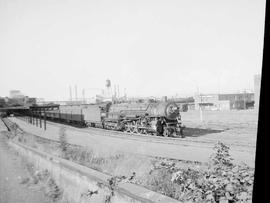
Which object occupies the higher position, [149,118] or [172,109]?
[172,109]

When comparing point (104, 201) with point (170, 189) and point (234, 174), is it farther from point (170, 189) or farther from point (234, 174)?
point (234, 174)

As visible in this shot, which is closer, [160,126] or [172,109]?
[160,126]

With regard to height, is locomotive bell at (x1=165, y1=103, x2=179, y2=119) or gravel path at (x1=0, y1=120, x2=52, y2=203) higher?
locomotive bell at (x1=165, y1=103, x2=179, y2=119)

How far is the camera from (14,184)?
11094mm

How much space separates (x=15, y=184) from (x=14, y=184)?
0.17 feet

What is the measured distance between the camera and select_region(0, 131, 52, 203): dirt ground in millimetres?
9258

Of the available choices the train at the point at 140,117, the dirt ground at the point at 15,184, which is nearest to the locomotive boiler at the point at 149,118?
the train at the point at 140,117

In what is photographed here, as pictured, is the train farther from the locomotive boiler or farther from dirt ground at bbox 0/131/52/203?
dirt ground at bbox 0/131/52/203

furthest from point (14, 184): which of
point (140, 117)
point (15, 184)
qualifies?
point (140, 117)

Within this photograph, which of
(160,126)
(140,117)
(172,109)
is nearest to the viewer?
(160,126)

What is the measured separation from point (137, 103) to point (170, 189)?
1684 cm

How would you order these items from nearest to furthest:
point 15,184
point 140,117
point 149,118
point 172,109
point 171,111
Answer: point 15,184, point 171,111, point 172,109, point 149,118, point 140,117

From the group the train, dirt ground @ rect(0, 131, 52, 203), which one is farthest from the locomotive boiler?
dirt ground @ rect(0, 131, 52, 203)

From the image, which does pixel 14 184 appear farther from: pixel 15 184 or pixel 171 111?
pixel 171 111
